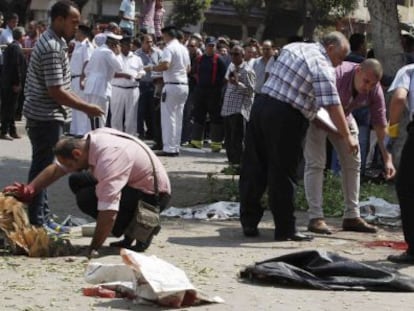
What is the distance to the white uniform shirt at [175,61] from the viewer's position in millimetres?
16156

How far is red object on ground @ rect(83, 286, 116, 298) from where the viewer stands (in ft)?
21.6

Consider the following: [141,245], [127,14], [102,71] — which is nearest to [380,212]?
[141,245]

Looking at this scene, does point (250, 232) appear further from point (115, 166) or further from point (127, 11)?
point (127, 11)

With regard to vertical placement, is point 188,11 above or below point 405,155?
above

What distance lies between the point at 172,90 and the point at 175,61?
507 mm

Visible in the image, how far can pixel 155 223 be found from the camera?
8.10 meters

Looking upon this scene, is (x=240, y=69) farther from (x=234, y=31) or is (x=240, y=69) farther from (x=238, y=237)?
(x=234, y=31)

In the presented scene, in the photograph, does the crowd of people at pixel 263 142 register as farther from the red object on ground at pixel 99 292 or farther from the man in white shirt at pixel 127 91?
the man in white shirt at pixel 127 91

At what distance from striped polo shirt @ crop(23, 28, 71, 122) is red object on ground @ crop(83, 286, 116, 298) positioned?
7.93 ft

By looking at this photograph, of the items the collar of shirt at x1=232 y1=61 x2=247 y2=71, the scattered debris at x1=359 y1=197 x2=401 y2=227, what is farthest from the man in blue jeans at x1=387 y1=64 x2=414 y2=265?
the collar of shirt at x1=232 y1=61 x2=247 y2=71

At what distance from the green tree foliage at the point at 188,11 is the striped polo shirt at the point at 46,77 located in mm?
35105

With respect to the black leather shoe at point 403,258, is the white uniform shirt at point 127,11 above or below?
above

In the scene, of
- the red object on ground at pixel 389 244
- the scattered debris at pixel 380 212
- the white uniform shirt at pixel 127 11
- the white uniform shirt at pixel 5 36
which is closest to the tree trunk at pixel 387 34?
the scattered debris at pixel 380 212

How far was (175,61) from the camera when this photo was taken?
16.2 metres
